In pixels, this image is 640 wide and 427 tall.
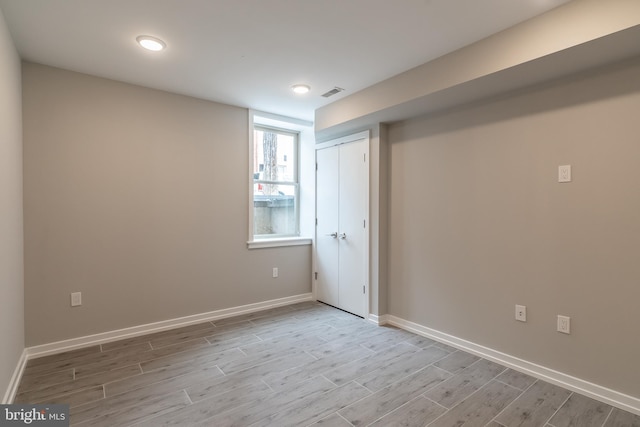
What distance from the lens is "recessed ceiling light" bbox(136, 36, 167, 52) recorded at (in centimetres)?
236

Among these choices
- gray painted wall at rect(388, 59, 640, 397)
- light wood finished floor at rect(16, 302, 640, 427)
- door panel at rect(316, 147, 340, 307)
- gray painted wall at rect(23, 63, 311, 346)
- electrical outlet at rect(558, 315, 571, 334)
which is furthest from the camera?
door panel at rect(316, 147, 340, 307)

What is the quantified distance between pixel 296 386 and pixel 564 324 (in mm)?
1962

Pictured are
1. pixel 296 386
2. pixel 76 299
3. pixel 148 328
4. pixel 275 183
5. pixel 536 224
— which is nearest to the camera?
pixel 296 386

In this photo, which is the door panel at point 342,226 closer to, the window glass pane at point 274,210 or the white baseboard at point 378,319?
the white baseboard at point 378,319

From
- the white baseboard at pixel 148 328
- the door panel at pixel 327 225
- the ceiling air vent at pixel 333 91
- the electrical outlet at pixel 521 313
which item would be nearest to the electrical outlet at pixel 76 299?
the white baseboard at pixel 148 328

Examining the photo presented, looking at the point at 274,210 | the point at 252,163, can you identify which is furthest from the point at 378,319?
the point at 252,163

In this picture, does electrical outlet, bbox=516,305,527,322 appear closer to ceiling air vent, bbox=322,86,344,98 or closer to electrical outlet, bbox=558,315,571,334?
electrical outlet, bbox=558,315,571,334

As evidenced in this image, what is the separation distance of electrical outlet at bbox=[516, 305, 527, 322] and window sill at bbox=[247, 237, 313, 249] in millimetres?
2609

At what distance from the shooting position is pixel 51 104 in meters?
2.84

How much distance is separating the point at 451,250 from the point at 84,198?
3.39 metres

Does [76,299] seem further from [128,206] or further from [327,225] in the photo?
[327,225]

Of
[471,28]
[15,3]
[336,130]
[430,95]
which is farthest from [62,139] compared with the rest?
[471,28]

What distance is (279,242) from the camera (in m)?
4.25

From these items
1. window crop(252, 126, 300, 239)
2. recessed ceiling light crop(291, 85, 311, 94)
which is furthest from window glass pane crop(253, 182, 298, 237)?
recessed ceiling light crop(291, 85, 311, 94)
